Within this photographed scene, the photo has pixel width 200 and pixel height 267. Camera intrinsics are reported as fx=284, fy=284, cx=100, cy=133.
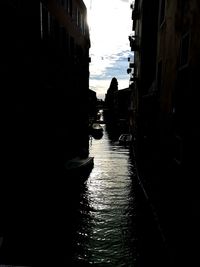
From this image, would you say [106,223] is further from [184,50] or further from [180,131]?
[184,50]

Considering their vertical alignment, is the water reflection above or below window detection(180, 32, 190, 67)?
below

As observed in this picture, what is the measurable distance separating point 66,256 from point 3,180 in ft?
15.0

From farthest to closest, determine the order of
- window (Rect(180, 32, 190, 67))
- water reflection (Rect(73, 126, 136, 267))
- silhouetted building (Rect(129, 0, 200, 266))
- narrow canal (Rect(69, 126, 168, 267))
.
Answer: water reflection (Rect(73, 126, 136, 267))
narrow canal (Rect(69, 126, 168, 267))
window (Rect(180, 32, 190, 67))
silhouetted building (Rect(129, 0, 200, 266))

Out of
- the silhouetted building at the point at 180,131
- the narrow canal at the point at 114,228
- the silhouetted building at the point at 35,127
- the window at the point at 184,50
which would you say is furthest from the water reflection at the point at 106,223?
the window at the point at 184,50

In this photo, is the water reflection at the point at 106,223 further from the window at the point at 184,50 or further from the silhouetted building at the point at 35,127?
the window at the point at 184,50

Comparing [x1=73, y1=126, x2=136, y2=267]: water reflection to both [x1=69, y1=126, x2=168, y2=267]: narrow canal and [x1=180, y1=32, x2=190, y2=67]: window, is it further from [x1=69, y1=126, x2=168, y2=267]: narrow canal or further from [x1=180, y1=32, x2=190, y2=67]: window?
[x1=180, y1=32, x2=190, y2=67]: window

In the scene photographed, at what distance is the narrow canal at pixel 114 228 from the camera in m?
9.90

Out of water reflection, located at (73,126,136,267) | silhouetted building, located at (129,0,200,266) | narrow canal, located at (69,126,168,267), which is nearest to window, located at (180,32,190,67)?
silhouetted building, located at (129,0,200,266)

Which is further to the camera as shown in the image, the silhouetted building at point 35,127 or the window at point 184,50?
the silhouetted building at point 35,127

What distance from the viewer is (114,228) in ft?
41.5

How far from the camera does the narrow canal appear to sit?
9898 millimetres

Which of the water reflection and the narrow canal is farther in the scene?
the water reflection

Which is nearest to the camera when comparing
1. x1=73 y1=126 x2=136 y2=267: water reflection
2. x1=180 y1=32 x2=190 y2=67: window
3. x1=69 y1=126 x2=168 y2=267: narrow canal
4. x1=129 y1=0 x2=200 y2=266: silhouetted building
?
x1=129 y1=0 x2=200 y2=266: silhouetted building

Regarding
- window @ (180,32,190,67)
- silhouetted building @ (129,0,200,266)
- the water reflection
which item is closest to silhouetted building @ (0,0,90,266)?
the water reflection
